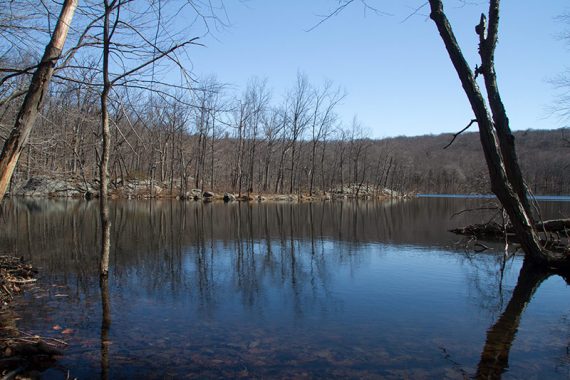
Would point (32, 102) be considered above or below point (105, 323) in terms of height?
above

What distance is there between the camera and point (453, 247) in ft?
53.9

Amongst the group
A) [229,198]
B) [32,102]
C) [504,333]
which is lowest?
[504,333]

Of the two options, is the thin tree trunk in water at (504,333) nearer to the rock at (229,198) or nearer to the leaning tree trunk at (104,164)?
the leaning tree trunk at (104,164)

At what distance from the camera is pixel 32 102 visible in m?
4.79

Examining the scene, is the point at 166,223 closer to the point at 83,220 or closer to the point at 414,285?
the point at 83,220

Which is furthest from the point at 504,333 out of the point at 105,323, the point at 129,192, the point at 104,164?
the point at 129,192

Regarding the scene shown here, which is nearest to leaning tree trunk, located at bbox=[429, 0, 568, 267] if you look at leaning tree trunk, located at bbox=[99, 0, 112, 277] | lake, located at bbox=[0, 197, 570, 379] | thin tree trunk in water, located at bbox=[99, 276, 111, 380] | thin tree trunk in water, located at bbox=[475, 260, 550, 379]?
thin tree trunk in water, located at bbox=[475, 260, 550, 379]

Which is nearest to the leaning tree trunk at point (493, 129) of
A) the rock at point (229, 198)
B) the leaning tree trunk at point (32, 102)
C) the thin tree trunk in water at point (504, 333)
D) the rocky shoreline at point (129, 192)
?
the thin tree trunk in water at point (504, 333)

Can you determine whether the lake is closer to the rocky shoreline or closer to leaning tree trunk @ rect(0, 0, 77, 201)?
leaning tree trunk @ rect(0, 0, 77, 201)

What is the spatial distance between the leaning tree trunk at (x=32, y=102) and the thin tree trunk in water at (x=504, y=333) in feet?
19.9

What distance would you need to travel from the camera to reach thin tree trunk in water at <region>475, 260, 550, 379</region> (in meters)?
5.43

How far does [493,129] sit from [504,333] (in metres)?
4.54

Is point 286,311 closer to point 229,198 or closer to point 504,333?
point 504,333

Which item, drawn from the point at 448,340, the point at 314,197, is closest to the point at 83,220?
the point at 448,340
